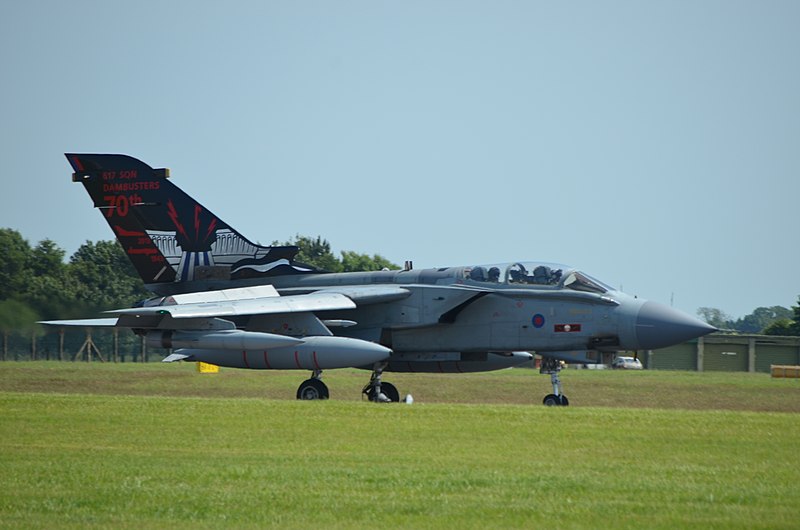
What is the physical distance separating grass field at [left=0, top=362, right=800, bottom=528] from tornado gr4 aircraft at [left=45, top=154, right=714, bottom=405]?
102 inches

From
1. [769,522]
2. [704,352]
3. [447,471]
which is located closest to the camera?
[769,522]

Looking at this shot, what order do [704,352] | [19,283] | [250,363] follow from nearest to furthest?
[250,363], [19,283], [704,352]

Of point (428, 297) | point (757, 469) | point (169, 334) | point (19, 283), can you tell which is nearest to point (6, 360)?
point (19, 283)

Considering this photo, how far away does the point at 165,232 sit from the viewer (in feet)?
77.1

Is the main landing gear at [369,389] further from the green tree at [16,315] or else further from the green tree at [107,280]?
the green tree at [107,280]

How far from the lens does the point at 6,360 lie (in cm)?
3281

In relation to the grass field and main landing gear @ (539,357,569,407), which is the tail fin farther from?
the grass field

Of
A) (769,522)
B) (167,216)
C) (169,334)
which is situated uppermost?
(167,216)

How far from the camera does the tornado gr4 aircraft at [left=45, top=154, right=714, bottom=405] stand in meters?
19.5

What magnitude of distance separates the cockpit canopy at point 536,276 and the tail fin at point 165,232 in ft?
14.5

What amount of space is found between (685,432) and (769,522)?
5.14m

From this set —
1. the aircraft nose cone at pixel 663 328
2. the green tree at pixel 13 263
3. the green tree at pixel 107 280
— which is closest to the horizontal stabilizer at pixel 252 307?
the aircraft nose cone at pixel 663 328

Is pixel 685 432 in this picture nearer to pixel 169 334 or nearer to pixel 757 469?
pixel 757 469

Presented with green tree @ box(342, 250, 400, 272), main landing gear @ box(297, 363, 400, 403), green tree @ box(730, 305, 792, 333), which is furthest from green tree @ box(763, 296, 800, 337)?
green tree @ box(730, 305, 792, 333)
